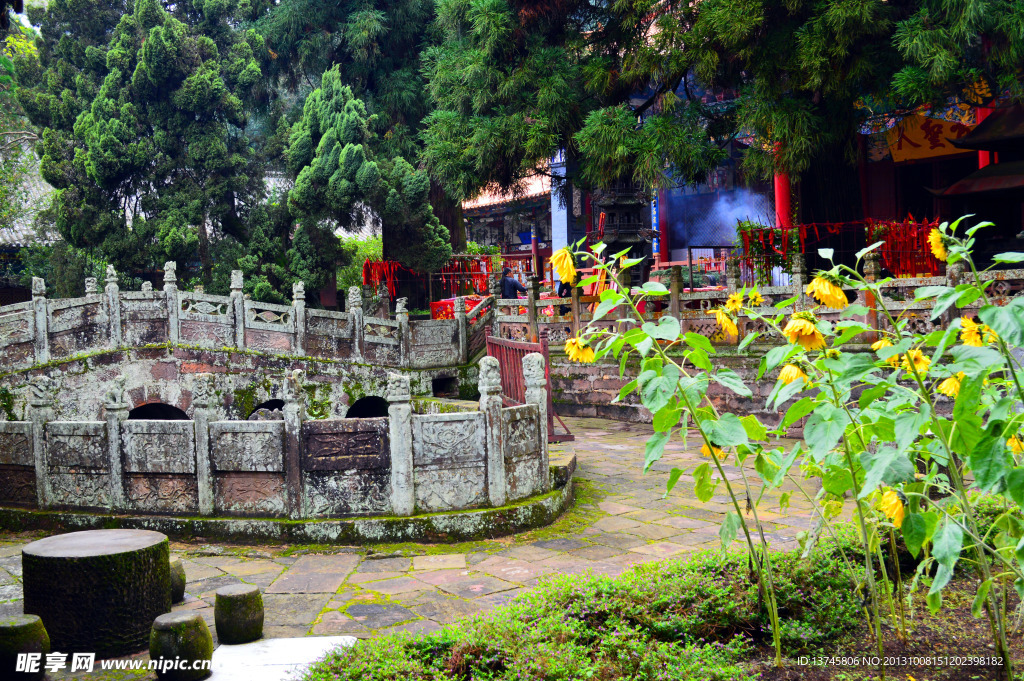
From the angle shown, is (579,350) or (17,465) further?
(17,465)

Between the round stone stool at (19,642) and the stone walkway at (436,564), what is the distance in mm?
1106

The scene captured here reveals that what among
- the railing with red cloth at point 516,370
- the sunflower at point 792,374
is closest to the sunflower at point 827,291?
the sunflower at point 792,374

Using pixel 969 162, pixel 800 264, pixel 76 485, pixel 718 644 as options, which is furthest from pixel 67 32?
pixel 718 644

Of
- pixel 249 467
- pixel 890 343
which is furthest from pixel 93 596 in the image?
pixel 890 343

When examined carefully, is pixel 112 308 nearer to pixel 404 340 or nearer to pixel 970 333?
pixel 404 340

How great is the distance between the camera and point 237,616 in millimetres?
5090

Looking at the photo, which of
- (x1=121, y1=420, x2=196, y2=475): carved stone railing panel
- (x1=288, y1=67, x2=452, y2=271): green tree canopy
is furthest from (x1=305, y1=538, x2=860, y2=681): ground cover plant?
(x1=288, y1=67, x2=452, y2=271): green tree canopy

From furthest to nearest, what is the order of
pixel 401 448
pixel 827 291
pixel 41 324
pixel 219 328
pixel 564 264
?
pixel 219 328 → pixel 41 324 → pixel 401 448 → pixel 564 264 → pixel 827 291

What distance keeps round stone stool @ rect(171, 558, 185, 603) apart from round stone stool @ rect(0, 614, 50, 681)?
121 cm

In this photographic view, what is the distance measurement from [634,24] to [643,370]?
12.0 metres

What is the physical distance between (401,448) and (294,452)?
3.04 feet

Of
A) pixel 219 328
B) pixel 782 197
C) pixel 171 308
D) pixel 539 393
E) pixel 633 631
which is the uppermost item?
pixel 782 197

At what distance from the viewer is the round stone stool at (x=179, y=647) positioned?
15.0 feet

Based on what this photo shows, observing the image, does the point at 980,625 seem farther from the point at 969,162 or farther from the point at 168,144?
the point at 168,144
